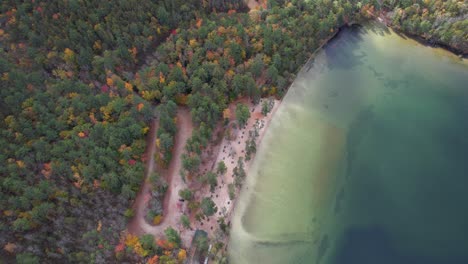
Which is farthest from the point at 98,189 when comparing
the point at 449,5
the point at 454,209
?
the point at 449,5

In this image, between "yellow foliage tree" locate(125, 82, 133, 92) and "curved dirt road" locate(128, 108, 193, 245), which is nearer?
"curved dirt road" locate(128, 108, 193, 245)

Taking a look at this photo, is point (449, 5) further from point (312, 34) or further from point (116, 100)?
point (116, 100)

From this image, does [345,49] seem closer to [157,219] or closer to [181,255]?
[157,219]

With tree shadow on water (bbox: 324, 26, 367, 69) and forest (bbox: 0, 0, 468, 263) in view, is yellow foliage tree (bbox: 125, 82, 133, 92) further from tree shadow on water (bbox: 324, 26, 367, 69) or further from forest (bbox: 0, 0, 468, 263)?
tree shadow on water (bbox: 324, 26, 367, 69)

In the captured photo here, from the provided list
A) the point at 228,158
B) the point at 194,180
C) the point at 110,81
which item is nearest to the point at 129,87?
the point at 110,81

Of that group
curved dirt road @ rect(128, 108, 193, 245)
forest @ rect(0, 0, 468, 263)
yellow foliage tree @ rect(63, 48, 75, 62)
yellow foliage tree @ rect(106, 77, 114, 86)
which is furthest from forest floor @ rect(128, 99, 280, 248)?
yellow foliage tree @ rect(63, 48, 75, 62)

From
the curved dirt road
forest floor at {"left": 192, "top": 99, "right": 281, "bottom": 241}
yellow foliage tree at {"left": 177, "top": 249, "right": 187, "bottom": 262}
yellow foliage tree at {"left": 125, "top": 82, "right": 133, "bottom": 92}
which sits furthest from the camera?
yellow foliage tree at {"left": 125, "top": 82, "right": 133, "bottom": 92}

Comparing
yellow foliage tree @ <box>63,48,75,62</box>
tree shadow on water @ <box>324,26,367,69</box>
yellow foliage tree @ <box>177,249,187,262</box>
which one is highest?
tree shadow on water @ <box>324,26,367,69</box>
